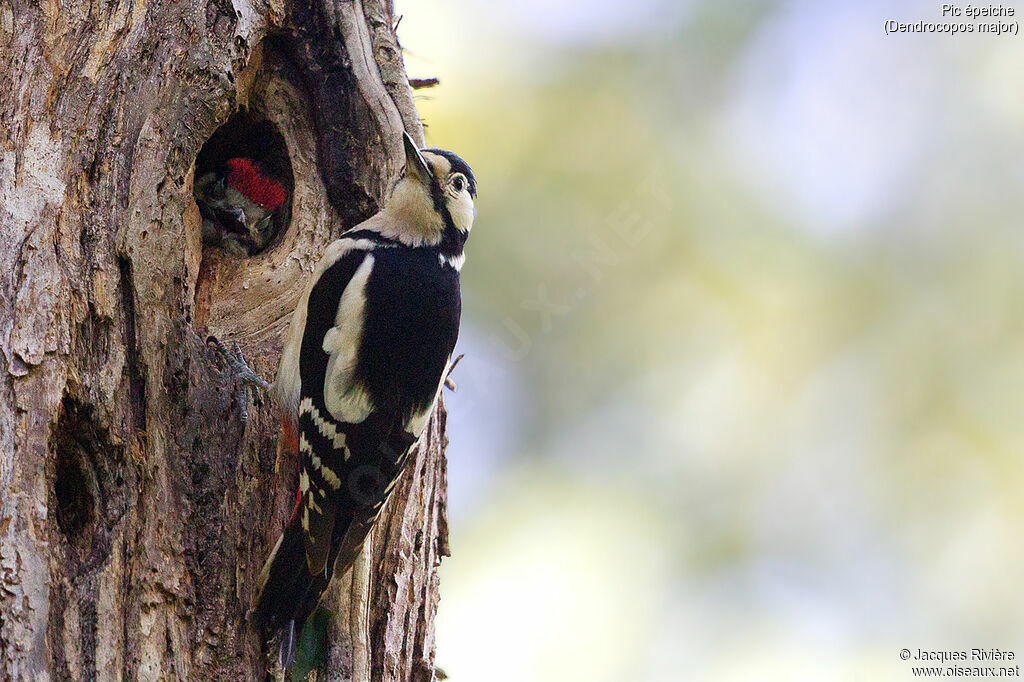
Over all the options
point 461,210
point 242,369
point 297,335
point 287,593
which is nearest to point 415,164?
point 461,210

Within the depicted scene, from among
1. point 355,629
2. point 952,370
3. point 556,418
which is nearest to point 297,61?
point 355,629

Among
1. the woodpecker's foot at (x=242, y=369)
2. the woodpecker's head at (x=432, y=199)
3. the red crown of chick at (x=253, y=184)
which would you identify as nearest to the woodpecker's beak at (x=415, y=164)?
the woodpecker's head at (x=432, y=199)

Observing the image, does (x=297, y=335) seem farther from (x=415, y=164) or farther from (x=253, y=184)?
(x=253, y=184)

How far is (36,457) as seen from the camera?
2.03m

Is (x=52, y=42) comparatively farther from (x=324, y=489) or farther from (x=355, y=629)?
(x=355, y=629)

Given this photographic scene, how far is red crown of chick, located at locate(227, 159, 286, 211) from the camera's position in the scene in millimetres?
3324

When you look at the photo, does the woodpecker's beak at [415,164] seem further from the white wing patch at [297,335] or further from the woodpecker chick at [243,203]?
the woodpecker chick at [243,203]

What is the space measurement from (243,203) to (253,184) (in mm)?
102

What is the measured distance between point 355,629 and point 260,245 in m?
1.34

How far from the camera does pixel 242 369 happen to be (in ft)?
8.52

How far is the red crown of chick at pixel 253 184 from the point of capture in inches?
131

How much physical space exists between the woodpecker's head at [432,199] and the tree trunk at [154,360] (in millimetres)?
116

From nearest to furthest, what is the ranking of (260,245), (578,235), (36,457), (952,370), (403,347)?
(36,457)
(403,347)
(260,245)
(578,235)
(952,370)

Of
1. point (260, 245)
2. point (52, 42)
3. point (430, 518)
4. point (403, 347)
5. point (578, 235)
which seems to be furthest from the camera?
point (578, 235)
